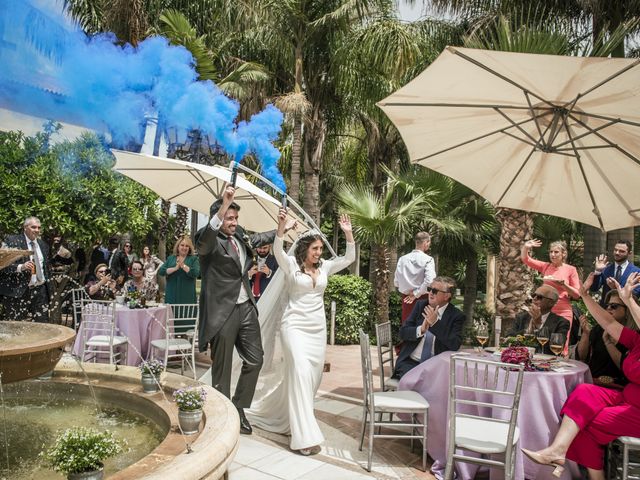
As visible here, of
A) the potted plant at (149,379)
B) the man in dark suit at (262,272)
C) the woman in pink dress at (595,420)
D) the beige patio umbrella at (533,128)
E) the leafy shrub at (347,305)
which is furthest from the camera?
the leafy shrub at (347,305)

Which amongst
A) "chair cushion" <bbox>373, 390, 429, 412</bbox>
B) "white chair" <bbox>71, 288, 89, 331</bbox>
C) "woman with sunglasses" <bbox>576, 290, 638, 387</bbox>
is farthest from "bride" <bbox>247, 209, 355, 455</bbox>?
"white chair" <bbox>71, 288, 89, 331</bbox>

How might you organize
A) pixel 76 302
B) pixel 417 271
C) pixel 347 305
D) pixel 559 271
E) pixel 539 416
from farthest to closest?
pixel 347 305 → pixel 417 271 → pixel 76 302 → pixel 559 271 → pixel 539 416

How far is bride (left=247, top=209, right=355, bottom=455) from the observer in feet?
15.3

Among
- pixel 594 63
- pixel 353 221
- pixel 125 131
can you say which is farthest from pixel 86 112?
pixel 594 63

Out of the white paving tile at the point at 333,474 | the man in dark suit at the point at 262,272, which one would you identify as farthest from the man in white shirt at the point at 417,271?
the white paving tile at the point at 333,474

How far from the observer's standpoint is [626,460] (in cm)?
368

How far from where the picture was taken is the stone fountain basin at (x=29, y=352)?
3.18 m

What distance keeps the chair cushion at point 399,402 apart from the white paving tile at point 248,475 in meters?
1.00

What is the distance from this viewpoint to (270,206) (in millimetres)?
6812

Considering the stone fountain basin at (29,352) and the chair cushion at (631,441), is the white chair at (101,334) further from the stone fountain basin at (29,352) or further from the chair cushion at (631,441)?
the chair cushion at (631,441)

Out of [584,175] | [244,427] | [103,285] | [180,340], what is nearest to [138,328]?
[180,340]

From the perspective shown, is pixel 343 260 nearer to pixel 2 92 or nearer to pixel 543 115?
pixel 543 115

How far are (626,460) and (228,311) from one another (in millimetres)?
3263

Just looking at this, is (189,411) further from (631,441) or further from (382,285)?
(382,285)
